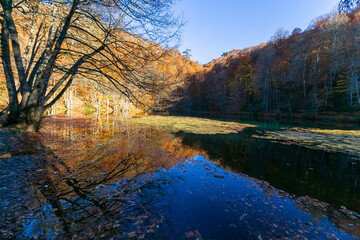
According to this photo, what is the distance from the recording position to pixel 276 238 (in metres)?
2.61

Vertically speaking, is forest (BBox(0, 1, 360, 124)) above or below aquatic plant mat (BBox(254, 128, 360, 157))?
above

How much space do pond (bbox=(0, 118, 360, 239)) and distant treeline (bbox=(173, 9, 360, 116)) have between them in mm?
30809

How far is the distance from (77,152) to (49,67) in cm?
381

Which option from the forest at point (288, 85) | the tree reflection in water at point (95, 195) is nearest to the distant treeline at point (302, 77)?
the forest at point (288, 85)

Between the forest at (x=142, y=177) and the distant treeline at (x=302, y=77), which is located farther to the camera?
the distant treeline at (x=302, y=77)

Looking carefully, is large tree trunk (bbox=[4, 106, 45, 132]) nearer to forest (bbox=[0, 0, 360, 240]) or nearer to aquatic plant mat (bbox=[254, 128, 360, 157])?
forest (bbox=[0, 0, 360, 240])

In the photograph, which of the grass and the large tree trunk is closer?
the large tree trunk

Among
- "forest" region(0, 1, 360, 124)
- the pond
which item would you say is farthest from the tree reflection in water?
"forest" region(0, 1, 360, 124)

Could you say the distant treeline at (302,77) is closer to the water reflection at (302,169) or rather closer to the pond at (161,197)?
the water reflection at (302,169)

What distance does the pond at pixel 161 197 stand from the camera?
2.52 meters

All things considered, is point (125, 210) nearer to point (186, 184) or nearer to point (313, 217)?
point (186, 184)

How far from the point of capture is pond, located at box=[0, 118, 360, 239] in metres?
2.52

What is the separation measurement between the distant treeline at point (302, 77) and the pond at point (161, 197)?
30.8 m

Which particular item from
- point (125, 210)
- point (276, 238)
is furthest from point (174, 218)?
point (276, 238)
